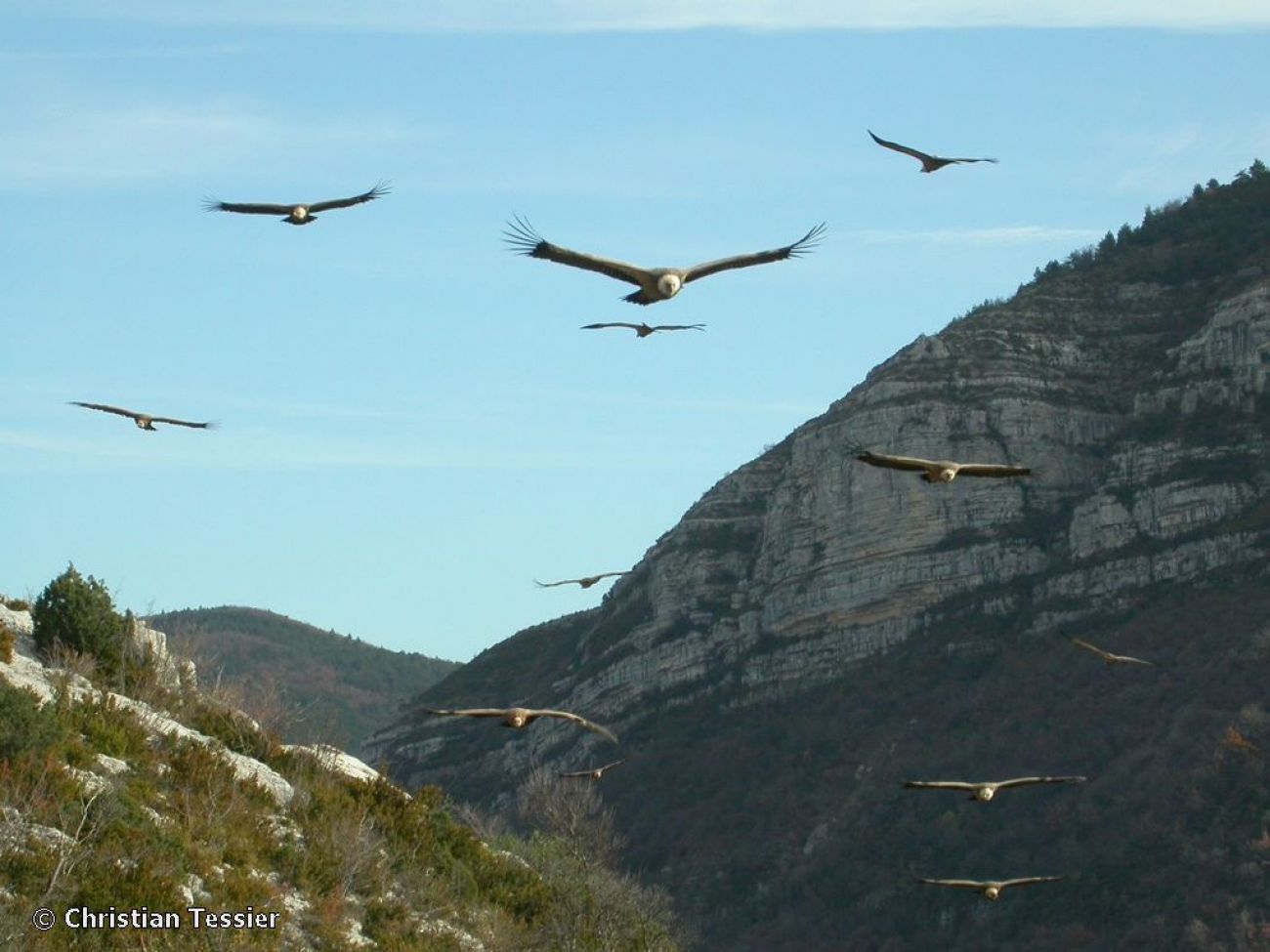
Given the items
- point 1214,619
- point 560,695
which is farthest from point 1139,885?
point 560,695

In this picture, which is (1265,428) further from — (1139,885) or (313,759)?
(313,759)

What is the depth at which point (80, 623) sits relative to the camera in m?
44.9


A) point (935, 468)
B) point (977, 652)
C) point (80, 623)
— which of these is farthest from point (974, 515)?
point (935, 468)

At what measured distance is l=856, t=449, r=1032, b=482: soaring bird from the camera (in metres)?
17.1

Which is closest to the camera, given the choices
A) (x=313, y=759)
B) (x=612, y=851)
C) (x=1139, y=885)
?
(x=313, y=759)

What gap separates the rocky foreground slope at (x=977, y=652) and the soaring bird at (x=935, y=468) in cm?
5301

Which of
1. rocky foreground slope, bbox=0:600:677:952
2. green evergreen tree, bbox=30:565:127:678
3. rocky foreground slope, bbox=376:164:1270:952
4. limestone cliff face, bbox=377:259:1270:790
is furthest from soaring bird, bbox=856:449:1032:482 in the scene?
limestone cliff face, bbox=377:259:1270:790

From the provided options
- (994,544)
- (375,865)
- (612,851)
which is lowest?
(612,851)

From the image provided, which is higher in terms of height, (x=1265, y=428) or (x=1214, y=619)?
(x=1265, y=428)

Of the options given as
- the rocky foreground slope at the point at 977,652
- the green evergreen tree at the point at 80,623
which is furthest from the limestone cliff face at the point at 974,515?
the green evergreen tree at the point at 80,623

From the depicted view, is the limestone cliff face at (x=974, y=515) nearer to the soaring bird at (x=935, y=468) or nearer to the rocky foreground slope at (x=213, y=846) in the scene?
the rocky foreground slope at (x=213, y=846)

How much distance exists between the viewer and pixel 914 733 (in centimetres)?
10238

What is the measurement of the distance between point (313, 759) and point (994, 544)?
241ft

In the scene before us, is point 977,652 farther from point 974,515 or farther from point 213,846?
point 213,846
